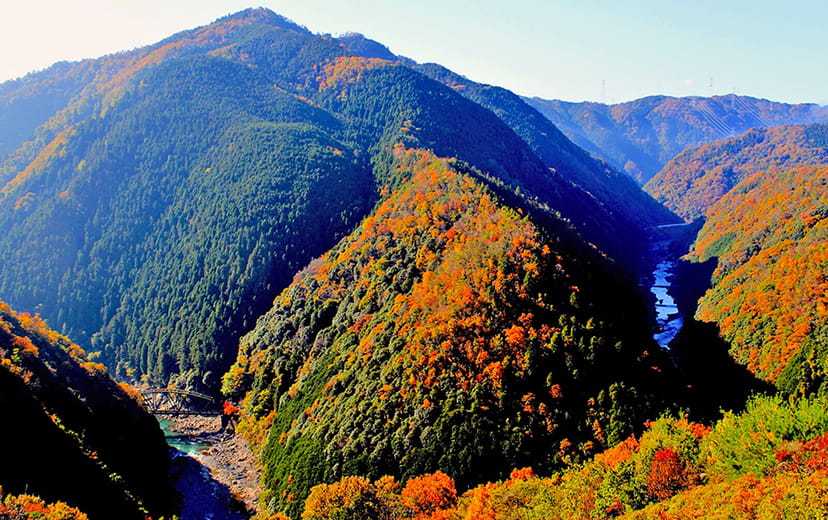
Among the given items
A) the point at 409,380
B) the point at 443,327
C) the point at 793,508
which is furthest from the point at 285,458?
the point at 793,508

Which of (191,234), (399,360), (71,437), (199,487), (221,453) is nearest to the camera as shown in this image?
(71,437)

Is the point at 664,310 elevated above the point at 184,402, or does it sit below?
above

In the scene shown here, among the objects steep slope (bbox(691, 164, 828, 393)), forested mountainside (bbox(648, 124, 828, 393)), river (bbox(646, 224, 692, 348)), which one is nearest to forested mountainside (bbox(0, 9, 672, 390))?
river (bbox(646, 224, 692, 348))

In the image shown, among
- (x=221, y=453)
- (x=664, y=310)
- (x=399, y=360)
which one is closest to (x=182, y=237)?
(x=221, y=453)

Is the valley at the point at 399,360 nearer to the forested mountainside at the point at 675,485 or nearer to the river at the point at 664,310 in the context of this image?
the forested mountainside at the point at 675,485

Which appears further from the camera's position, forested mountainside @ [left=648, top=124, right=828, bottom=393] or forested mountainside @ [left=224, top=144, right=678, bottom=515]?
forested mountainside @ [left=648, top=124, right=828, bottom=393]

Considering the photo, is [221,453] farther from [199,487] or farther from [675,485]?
[675,485]

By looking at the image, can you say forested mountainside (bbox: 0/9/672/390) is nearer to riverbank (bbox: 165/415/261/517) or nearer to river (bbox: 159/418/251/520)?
riverbank (bbox: 165/415/261/517)
